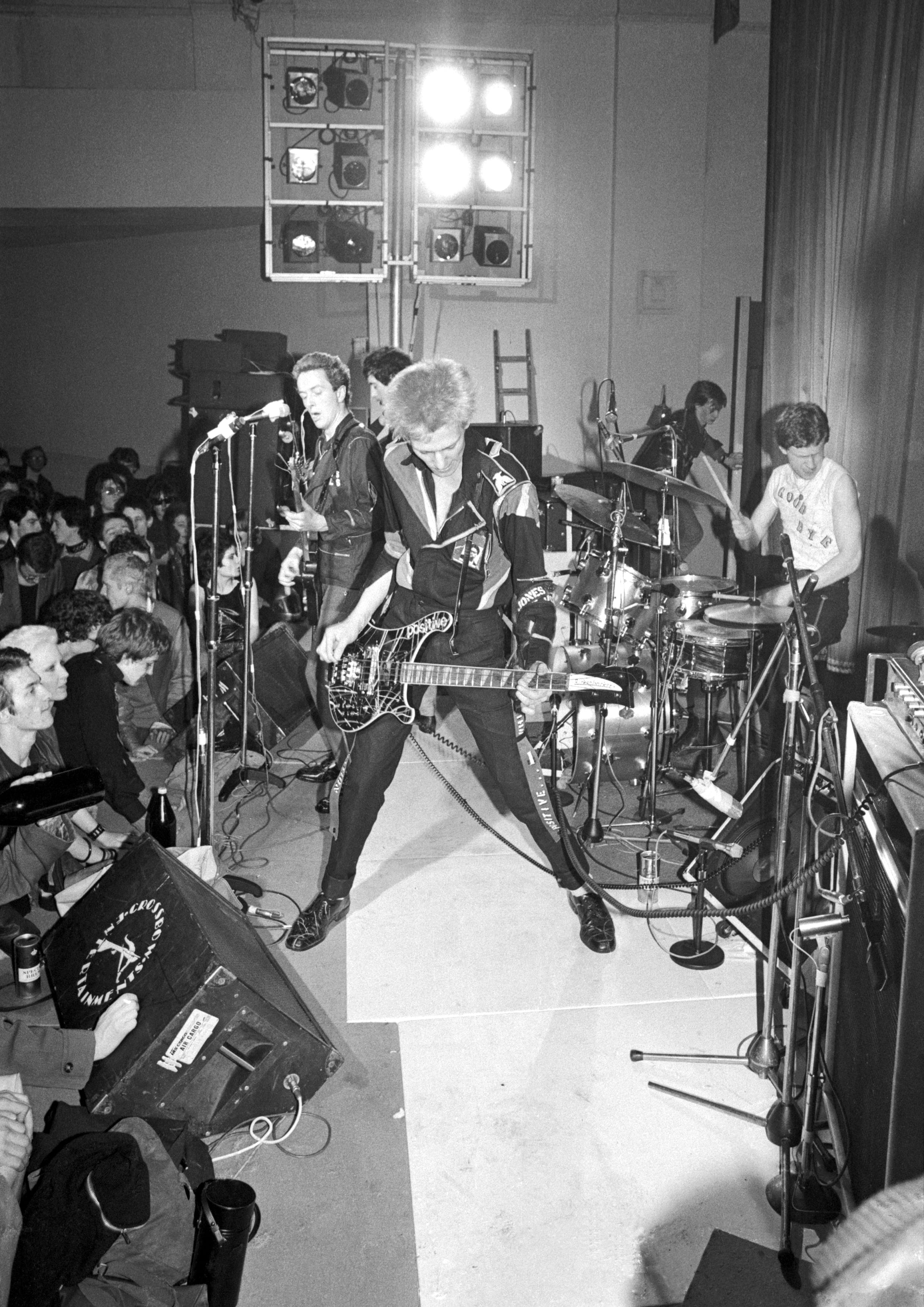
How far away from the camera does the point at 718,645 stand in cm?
513

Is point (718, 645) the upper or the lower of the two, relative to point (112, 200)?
lower

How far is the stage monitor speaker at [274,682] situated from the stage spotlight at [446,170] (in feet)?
15.5

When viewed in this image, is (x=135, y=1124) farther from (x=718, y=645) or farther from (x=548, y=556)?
(x=548, y=556)

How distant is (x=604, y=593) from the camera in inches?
218

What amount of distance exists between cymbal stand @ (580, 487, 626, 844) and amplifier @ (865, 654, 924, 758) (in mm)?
1548

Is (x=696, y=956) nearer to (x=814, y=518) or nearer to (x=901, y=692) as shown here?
(x=901, y=692)

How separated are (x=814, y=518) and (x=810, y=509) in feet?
0.15

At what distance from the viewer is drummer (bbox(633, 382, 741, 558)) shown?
6.95 m

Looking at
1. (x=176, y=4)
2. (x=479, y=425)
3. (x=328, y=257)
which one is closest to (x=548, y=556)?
(x=479, y=425)

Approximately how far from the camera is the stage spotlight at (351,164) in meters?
8.67

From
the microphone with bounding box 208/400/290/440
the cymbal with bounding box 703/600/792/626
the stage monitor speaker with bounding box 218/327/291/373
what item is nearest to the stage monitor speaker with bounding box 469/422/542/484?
the stage monitor speaker with bounding box 218/327/291/373

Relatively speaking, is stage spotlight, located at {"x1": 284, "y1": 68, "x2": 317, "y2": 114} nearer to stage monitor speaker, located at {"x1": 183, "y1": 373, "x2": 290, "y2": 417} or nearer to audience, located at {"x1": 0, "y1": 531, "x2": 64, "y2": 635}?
stage monitor speaker, located at {"x1": 183, "y1": 373, "x2": 290, "y2": 417}

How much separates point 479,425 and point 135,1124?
6.87m

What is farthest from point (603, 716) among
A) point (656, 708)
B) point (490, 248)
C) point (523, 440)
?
point (490, 248)
